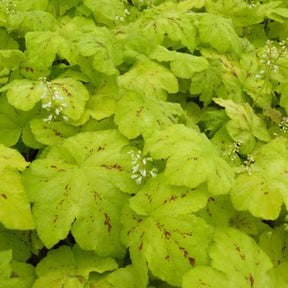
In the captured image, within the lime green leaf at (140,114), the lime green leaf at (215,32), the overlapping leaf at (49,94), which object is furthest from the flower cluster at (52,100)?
the lime green leaf at (215,32)

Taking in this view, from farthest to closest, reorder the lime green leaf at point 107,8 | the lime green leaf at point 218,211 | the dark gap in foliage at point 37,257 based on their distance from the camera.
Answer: the lime green leaf at point 107,8
the dark gap in foliage at point 37,257
the lime green leaf at point 218,211

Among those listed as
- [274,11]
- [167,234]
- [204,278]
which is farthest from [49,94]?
[274,11]

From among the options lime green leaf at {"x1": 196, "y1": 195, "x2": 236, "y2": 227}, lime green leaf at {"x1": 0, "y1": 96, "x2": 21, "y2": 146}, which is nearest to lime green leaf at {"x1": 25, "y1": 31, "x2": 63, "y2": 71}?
lime green leaf at {"x1": 0, "y1": 96, "x2": 21, "y2": 146}

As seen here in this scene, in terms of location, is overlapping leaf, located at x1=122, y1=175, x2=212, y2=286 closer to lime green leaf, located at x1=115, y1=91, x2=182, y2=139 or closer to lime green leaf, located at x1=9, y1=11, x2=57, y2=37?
lime green leaf, located at x1=115, y1=91, x2=182, y2=139

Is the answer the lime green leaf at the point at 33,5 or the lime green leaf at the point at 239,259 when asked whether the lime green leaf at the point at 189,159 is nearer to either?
the lime green leaf at the point at 239,259

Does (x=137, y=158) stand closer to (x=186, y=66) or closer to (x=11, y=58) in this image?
(x=186, y=66)

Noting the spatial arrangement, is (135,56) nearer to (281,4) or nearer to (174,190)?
(174,190)

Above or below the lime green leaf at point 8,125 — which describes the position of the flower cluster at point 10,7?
above
